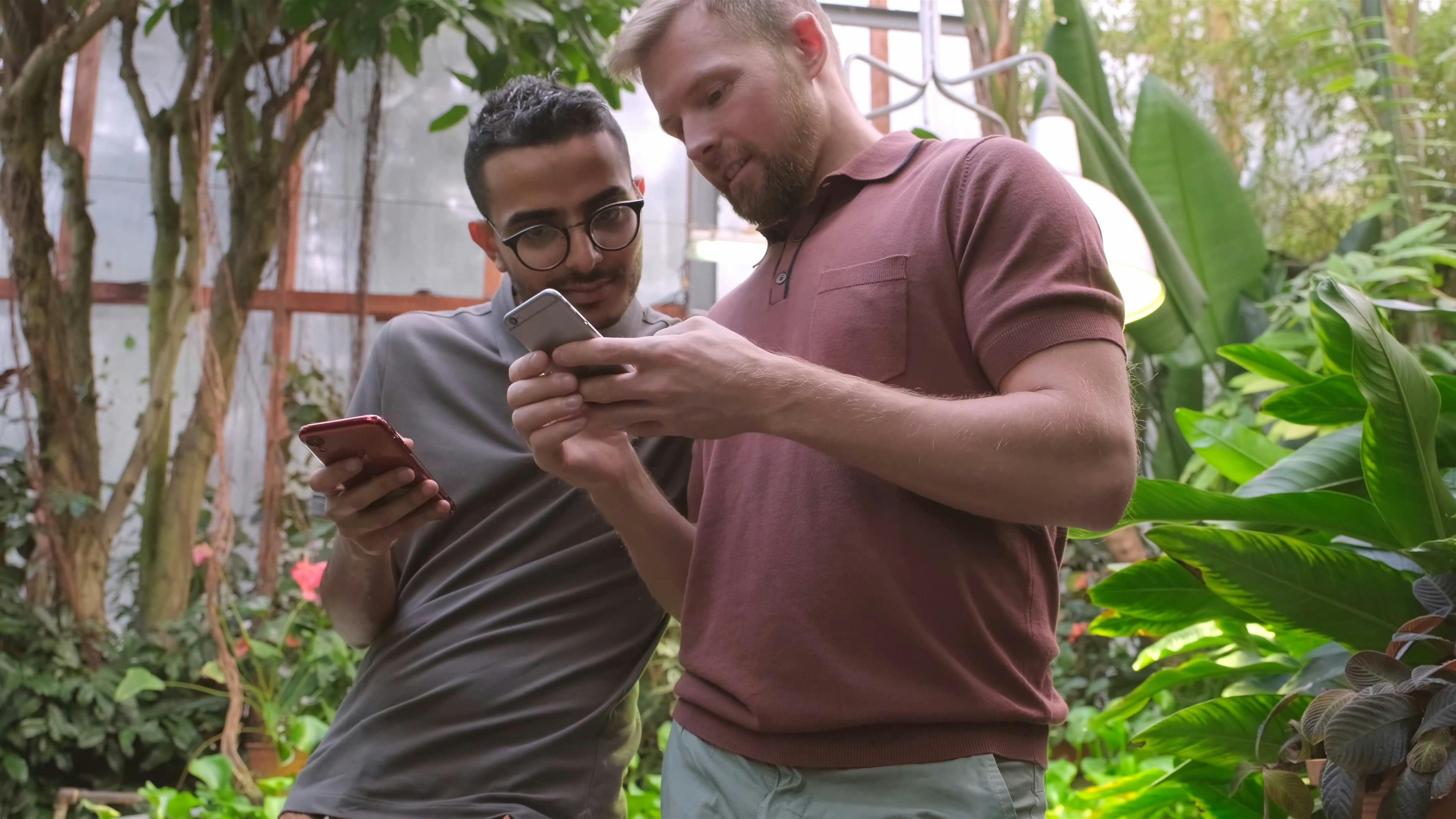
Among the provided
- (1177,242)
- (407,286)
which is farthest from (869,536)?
(407,286)

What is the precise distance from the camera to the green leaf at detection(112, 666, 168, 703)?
3.53 m

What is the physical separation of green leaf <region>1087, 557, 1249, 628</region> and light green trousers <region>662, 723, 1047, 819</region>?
44.9 inches

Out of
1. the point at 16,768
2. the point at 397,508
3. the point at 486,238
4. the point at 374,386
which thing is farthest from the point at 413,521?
the point at 16,768

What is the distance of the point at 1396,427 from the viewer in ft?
5.92

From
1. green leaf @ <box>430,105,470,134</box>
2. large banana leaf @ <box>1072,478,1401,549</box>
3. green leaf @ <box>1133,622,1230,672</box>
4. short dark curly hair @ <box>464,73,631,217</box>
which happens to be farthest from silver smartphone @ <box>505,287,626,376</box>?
green leaf @ <box>430,105,470,134</box>

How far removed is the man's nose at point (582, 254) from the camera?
157 centimetres

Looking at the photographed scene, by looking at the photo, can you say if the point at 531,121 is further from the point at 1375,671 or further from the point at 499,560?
the point at 1375,671

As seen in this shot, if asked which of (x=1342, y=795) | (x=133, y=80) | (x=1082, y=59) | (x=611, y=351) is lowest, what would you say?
(x=1342, y=795)

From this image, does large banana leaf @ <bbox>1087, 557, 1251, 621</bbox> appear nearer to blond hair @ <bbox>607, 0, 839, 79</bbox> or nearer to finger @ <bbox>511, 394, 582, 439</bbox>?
blond hair @ <bbox>607, 0, 839, 79</bbox>

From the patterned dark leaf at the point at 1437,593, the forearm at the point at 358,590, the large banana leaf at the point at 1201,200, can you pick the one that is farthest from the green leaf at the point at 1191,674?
the large banana leaf at the point at 1201,200

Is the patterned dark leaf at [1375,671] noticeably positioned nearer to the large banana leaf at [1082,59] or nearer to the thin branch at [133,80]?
the large banana leaf at [1082,59]

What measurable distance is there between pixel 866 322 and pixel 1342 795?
3.21 feet

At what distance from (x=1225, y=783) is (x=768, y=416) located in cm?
170

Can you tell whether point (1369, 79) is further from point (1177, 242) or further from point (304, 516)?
point (304, 516)
